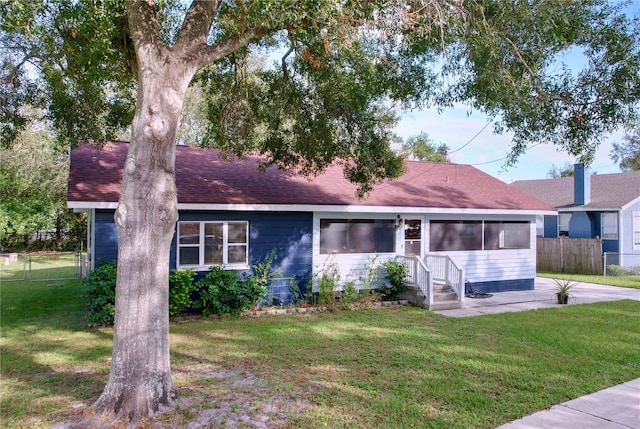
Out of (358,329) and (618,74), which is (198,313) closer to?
(358,329)

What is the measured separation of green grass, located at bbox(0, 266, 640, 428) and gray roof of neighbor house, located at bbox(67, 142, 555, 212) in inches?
110

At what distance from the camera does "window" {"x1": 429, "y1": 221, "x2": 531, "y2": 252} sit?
44.5ft

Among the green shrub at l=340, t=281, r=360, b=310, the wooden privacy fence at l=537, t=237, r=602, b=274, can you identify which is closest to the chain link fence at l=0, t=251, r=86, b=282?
the green shrub at l=340, t=281, r=360, b=310

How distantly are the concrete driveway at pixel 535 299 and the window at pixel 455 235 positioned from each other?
5.41 feet

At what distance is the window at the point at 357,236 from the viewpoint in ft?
39.5

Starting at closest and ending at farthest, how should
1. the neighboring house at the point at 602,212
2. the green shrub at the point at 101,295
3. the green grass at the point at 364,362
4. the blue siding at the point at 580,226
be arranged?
the green grass at the point at 364,362 < the green shrub at the point at 101,295 < the neighboring house at the point at 602,212 < the blue siding at the point at 580,226

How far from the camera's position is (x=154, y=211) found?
5062 millimetres

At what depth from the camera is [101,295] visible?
9.05 meters

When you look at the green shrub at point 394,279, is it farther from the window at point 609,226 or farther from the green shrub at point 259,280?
the window at point 609,226

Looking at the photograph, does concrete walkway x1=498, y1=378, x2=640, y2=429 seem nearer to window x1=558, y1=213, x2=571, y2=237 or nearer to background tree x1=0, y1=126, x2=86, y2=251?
window x1=558, y1=213, x2=571, y2=237

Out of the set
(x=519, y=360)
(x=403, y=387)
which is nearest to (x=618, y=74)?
(x=519, y=360)

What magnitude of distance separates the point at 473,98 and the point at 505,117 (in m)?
0.69

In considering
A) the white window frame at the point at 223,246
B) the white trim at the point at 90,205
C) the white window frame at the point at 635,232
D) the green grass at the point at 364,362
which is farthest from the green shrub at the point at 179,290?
the white window frame at the point at 635,232

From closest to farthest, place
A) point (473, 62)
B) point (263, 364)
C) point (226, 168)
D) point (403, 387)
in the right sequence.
→ point (403, 387) → point (263, 364) → point (473, 62) → point (226, 168)
